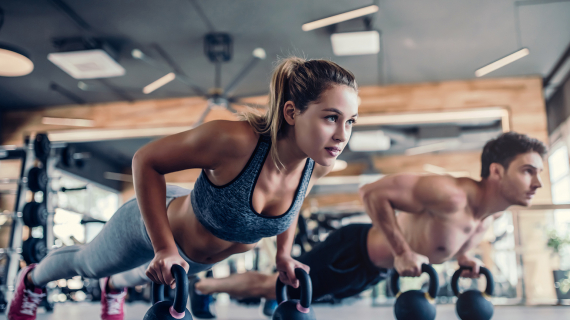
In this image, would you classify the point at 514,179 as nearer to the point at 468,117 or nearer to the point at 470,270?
the point at 470,270

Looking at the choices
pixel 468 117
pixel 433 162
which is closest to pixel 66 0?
pixel 468 117

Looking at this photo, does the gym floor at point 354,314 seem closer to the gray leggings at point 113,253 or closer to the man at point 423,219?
the man at point 423,219

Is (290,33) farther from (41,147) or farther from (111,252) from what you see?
(111,252)

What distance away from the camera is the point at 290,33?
4484 mm

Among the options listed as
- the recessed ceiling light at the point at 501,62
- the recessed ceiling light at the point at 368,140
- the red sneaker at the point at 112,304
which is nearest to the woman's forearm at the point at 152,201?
the red sneaker at the point at 112,304

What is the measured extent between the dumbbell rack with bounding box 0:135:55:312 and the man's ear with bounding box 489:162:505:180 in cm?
321

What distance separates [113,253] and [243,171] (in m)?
0.63

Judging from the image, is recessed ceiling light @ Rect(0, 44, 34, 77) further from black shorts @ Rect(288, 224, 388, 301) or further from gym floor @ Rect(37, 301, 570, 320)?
black shorts @ Rect(288, 224, 388, 301)

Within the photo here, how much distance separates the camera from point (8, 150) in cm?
362

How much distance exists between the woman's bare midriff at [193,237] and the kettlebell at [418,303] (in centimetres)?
59

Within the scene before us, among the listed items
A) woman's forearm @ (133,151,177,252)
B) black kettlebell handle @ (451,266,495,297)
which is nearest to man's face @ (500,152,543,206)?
black kettlebell handle @ (451,266,495,297)

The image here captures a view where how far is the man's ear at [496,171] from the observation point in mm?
1889

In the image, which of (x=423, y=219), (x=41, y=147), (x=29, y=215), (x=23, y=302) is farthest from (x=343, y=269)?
(x=41, y=147)

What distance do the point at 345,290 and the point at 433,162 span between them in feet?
24.2
